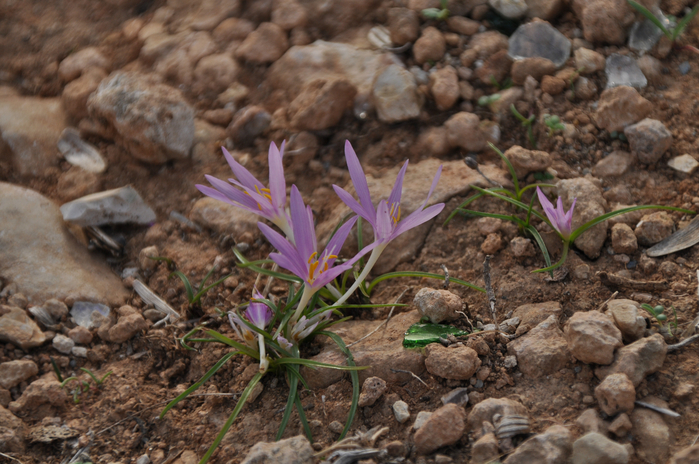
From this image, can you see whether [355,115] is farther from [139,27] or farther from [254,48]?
[139,27]

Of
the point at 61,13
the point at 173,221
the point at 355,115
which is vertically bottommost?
the point at 173,221

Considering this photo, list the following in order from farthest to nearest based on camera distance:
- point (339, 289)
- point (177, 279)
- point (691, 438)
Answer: point (177, 279) < point (339, 289) < point (691, 438)

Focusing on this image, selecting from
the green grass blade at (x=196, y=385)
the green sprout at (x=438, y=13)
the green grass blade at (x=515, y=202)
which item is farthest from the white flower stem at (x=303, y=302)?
the green sprout at (x=438, y=13)

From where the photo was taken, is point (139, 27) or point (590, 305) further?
point (139, 27)

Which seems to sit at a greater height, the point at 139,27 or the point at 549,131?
the point at 139,27

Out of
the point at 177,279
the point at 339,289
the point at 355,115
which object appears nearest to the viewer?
the point at 339,289

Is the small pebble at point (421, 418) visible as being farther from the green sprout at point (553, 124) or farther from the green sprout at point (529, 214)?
the green sprout at point (553, 124)

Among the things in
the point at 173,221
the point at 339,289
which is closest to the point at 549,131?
the point at 339,289
